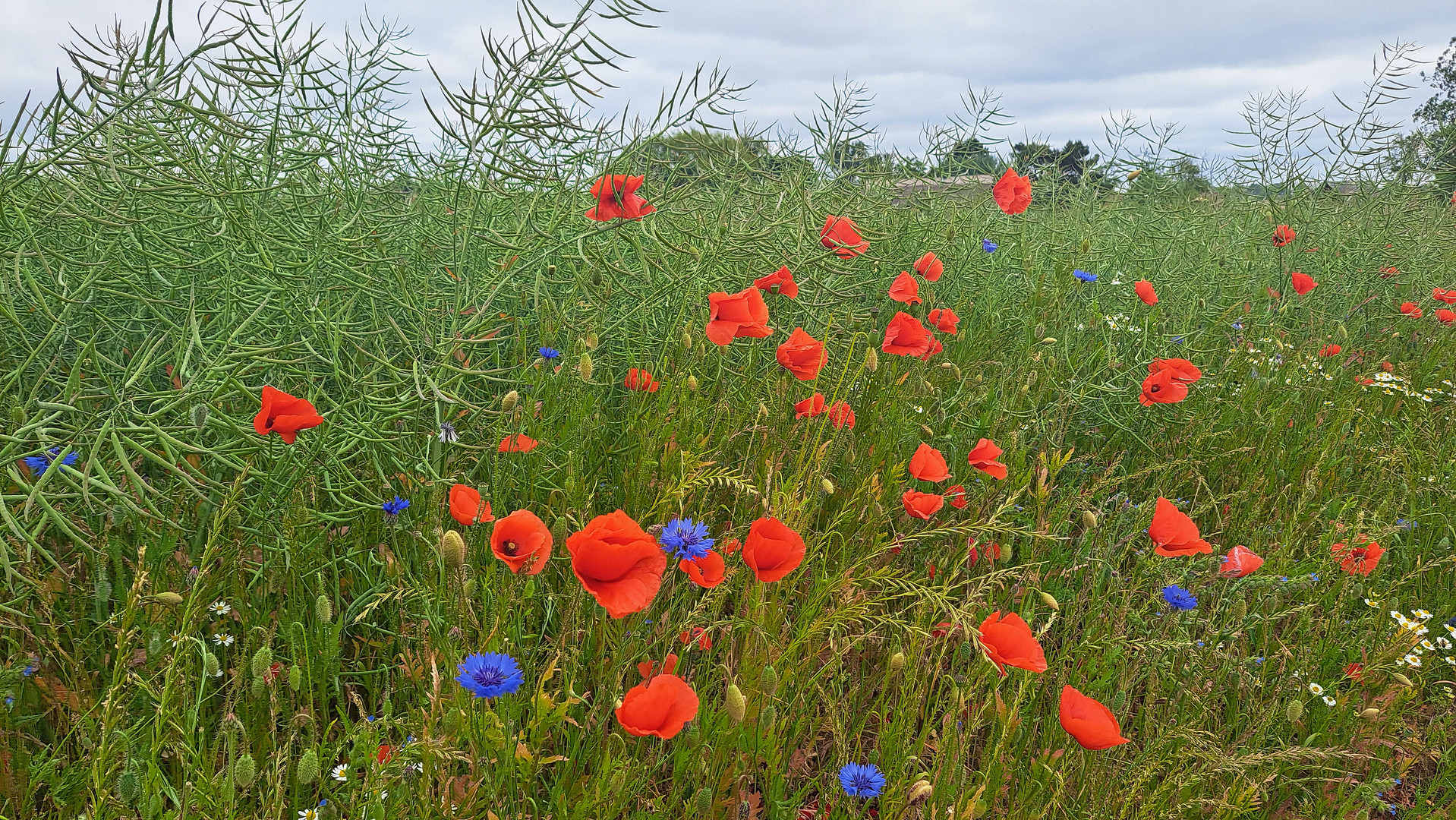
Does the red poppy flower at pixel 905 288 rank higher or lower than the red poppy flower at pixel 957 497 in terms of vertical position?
higher

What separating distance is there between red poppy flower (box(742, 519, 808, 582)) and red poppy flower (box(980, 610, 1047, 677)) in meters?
0.28

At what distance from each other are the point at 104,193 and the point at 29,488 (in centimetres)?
80

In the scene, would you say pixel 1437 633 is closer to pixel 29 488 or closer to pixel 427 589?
pixel 427 589

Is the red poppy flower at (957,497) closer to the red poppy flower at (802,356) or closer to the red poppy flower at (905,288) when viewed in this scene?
the red poppy flower at (802,356)

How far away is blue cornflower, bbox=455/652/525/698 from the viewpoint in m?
0.82

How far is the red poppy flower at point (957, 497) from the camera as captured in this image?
1.71m

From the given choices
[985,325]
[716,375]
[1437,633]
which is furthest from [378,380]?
[1437,633]

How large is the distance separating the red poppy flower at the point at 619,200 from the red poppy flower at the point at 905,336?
636 mm

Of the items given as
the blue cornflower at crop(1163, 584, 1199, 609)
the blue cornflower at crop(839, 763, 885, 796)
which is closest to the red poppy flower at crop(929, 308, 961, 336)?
the blue cornflower at crop(1163, 584, 1199, 609)

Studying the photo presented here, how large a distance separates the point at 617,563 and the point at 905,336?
121 cm

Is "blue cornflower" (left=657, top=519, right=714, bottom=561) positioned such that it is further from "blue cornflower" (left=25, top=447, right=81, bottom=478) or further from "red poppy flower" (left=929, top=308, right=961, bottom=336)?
"red poppy flower" (left=929, top=308, right=961, bottom=336)

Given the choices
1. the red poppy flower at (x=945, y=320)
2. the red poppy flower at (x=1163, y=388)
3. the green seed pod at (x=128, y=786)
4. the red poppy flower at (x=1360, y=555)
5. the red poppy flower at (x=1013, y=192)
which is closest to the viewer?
the green seed pod at (x=128, y=786)

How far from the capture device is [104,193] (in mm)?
1594

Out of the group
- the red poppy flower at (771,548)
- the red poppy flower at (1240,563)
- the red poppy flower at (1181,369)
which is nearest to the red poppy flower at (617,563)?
the red poppy flower at (771,548)
